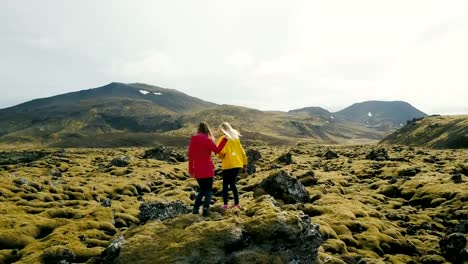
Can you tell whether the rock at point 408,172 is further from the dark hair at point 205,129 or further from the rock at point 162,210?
the dark hair at point 205,129

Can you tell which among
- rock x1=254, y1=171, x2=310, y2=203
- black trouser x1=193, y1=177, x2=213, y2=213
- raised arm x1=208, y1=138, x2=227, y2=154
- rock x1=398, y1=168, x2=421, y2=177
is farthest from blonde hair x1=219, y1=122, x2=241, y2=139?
rock x1=398, y1=168, x2=421, y2=177

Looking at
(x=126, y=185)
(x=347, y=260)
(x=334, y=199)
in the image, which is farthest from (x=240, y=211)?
(x=126, y=185)

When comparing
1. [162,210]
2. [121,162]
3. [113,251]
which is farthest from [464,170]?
[121,162]

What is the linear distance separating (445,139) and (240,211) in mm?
203520

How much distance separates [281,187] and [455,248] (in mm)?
18637

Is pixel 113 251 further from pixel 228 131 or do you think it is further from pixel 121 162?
pixel 121 162

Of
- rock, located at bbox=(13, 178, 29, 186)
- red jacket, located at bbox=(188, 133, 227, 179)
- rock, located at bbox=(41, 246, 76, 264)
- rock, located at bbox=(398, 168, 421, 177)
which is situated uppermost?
red jacket, located at bbox=(188, 133, 227, 179)

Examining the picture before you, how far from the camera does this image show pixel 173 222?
74.7ft

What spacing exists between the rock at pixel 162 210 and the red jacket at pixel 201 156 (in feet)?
13.0

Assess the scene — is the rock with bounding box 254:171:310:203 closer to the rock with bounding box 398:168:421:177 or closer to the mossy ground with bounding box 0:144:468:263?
the mossy ground with bounding box 0:144:468:263

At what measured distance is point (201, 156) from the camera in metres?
22.8

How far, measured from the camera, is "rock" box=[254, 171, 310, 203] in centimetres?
Result: 4797

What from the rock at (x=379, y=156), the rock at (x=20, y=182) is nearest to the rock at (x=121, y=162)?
the rock at (x=20, y=182)

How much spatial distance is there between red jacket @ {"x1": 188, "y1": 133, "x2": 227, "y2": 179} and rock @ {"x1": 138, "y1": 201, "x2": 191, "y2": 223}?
3960 millimetres
